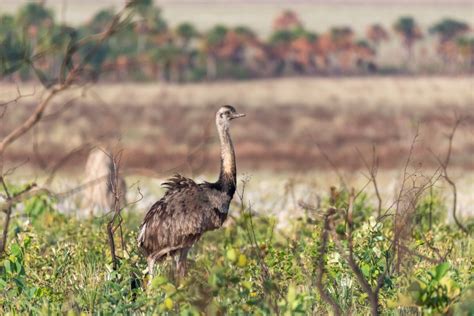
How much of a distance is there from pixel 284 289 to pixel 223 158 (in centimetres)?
169

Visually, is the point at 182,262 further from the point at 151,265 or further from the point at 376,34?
the point at 376,34

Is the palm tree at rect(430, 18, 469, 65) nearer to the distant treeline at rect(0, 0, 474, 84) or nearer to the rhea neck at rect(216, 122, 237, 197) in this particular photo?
the distant treeline at rect(0, 0, 474, 84)

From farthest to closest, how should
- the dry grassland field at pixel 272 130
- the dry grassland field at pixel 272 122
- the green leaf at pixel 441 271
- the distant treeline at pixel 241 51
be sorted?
the distant treeline at pixel 241 51 < the dry grassland field at pixel 272 122 < the dry grassland field at pixel 272 130 < the green leaf at pixel 441 271

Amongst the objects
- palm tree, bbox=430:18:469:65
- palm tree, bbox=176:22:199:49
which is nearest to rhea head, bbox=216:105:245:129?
palm tree, bbox=176:22:199:49

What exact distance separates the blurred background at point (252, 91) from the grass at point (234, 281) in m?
0.81

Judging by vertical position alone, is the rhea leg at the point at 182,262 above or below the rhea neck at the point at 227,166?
below

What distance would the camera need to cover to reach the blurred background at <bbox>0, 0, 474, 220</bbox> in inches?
592

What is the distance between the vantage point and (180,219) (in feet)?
31.1

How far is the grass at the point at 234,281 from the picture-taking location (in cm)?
698

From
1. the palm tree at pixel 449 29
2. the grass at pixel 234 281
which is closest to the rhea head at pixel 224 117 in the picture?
the grass at pixel 234 281

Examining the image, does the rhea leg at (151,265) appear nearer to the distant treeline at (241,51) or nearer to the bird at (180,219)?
the bird at (180,219)

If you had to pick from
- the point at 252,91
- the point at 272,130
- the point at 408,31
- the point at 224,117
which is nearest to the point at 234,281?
the point at 224,117

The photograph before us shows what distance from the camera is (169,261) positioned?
9781 millimetres

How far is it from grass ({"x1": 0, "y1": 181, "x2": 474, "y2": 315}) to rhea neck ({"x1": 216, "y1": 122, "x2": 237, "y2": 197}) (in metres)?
0.68
